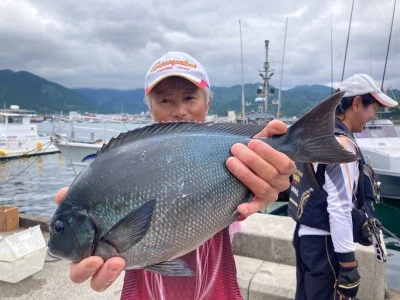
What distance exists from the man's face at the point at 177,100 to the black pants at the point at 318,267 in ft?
6.32

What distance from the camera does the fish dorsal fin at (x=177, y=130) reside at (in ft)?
5.11

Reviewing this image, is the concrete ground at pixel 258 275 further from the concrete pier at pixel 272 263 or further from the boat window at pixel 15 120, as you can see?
the boat window at pixel 15 120

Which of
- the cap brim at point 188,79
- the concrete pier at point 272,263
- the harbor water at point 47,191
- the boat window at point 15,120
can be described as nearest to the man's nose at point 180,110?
the cap brim at point 188,79

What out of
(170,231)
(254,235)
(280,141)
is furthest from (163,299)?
(254,235)

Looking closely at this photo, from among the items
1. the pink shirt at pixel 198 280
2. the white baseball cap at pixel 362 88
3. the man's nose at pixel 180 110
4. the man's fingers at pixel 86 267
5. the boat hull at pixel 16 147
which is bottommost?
the boat hull at pixel 16 147

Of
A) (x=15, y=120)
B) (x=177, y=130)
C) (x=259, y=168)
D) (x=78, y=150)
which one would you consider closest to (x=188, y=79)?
(x=177, y=130)

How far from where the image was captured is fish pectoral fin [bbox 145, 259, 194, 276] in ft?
4.65

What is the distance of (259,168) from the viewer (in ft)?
4.73

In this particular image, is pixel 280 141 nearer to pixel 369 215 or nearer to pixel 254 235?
pixel 369 215

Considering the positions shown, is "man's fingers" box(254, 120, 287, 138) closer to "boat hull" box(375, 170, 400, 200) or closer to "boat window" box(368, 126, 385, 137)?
"boat hull" box(375, 170, 400, 200)

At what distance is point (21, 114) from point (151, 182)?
31.7m

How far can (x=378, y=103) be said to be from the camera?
3.75 meters

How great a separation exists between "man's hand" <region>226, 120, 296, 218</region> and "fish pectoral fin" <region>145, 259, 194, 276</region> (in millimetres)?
351

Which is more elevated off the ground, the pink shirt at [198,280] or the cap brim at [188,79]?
the cap brim at [188,79]
